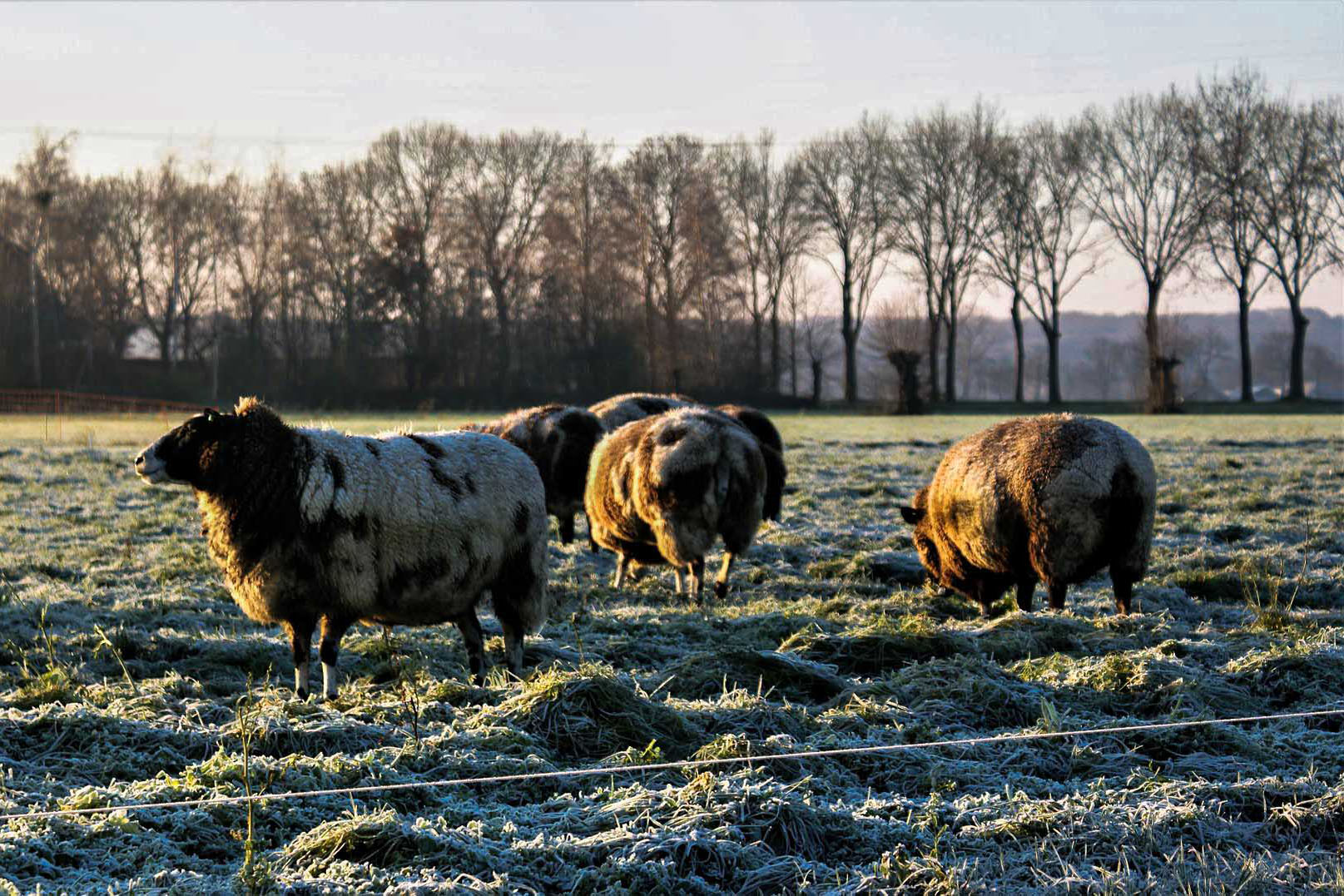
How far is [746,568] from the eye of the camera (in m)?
12.1

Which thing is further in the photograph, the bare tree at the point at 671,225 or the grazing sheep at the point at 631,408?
the bare tree at the point at 671,225

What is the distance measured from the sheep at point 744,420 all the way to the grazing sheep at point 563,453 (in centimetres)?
41

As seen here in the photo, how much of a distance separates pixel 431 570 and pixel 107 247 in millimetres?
63835

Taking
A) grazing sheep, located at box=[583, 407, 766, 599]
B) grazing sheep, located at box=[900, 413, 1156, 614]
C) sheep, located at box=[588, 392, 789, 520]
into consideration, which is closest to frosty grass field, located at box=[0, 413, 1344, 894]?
grazing sheep, located at box=[900, 413, 1156, 614]

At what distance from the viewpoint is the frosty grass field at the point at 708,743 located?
14.3ft

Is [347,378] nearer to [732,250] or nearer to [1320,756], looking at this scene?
[732,250]

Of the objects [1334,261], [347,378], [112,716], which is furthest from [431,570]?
[1334,261]

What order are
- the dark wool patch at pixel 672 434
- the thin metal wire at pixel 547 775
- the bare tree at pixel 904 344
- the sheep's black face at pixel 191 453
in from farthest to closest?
the bare tree at pixel 904 344 < the dark wool patch at pixel 672 434 < the sheep's black face at pixel 191 453 < the thin metal wire at pixel 547 775

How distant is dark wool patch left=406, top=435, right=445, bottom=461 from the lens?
7805 millimetres

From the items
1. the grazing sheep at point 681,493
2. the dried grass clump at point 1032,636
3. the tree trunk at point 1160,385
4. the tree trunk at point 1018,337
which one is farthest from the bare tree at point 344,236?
the dried grass clump at point 1032,636

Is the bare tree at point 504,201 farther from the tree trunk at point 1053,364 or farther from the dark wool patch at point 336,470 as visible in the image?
the dark wool patch at point 336,470

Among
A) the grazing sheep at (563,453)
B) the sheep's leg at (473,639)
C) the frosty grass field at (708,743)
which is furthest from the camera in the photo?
the grazing sheep at (563,453)

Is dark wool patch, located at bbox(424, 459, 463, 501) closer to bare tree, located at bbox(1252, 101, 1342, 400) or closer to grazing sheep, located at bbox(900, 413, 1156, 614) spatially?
grazing sheep, located at bbox(900, 413, 1156, 614)

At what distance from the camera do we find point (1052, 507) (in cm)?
886
